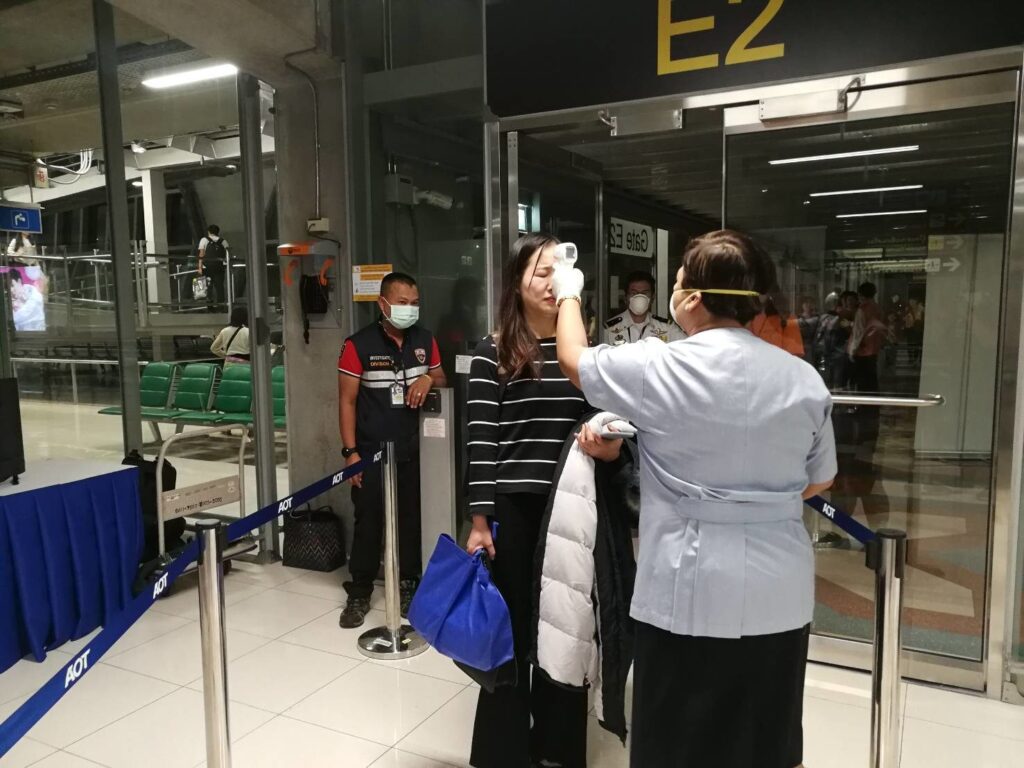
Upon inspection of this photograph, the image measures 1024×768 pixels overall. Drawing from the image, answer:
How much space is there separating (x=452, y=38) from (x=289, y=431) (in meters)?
2.45

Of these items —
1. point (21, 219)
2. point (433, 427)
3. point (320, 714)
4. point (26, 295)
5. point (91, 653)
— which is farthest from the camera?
point (26, 295)

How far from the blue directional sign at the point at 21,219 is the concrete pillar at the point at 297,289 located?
2.03m

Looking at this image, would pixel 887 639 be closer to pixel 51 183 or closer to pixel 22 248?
pixel 22 248

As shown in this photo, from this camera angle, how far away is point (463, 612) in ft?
6.47

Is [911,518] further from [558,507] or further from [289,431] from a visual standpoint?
[289,431]

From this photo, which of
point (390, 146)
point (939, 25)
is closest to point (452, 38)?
point (390, 146)

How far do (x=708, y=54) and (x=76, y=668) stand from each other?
2.91 metres

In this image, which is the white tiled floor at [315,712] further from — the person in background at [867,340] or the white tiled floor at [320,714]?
the person in background at [867,340]

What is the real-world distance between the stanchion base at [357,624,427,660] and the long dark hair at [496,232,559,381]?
167cm

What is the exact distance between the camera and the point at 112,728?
266cm

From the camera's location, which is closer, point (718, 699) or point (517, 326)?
point (718, 699)

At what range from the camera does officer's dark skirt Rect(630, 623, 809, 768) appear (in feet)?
4.84

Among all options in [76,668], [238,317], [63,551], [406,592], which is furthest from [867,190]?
[238,317]

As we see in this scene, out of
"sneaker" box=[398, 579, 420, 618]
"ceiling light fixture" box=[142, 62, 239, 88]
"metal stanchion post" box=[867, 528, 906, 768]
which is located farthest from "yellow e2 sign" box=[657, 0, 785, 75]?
"ceiling light fixture" box=[142, 62, 239, 88]
